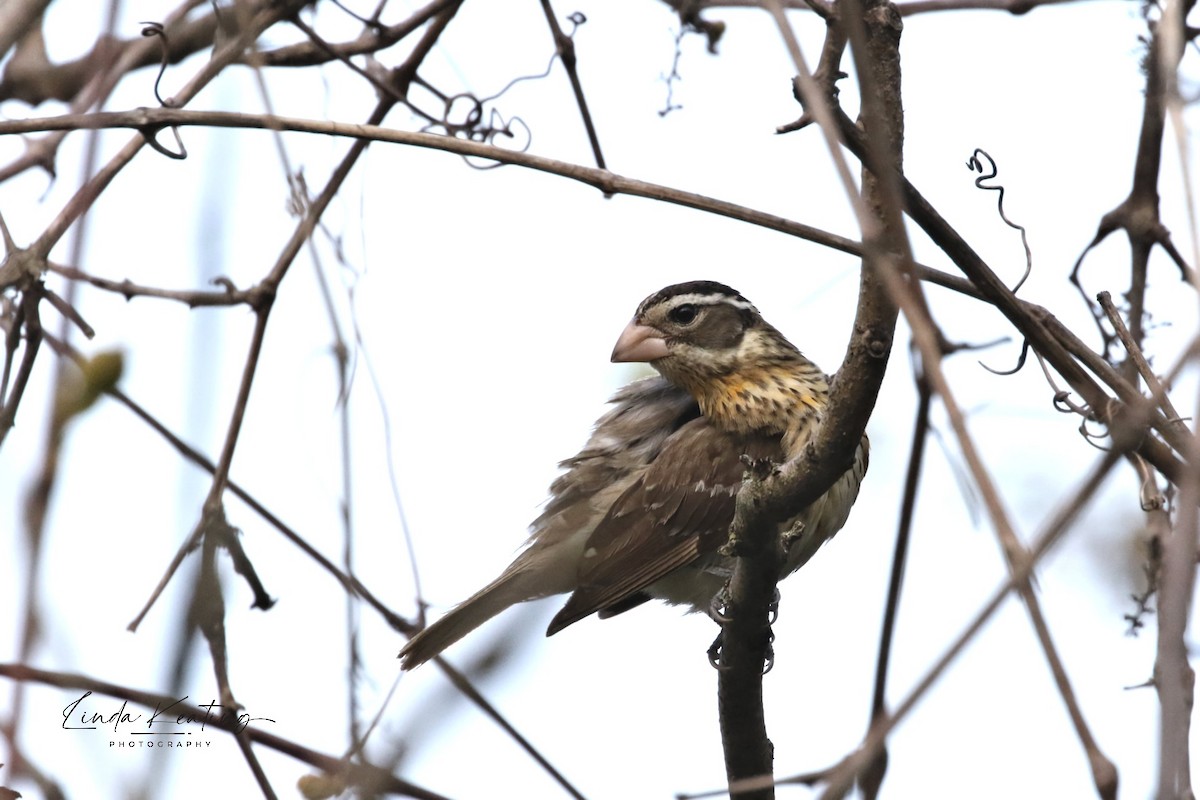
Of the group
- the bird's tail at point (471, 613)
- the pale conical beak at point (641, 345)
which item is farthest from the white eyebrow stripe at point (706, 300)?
the bird's tail at point (471, 613)

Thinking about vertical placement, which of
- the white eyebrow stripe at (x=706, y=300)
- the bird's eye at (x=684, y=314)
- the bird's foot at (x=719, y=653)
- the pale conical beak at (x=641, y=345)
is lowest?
the bird's foot at (x=719, y=653)

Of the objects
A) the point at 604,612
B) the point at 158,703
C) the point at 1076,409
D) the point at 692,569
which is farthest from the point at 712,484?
the point at 158,703

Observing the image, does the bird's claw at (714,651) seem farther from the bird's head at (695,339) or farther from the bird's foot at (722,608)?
the bird's head at (695,339)

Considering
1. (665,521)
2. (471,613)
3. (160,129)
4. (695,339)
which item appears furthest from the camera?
(695,339)

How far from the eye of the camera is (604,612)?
5.23 metres

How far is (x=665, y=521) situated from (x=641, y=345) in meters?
0.71

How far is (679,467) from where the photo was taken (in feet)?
16.9

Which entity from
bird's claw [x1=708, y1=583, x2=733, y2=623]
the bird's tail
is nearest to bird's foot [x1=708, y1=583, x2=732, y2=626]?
bird's claw [x1=708, y1=583, x2=733, y2=623]

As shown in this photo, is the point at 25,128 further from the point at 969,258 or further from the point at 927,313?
the point at 927,313

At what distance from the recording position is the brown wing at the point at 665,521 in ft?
16.0

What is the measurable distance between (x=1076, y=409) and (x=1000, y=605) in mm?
2151

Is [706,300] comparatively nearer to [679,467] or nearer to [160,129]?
[679,467]

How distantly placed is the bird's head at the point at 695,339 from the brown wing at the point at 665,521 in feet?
0.86

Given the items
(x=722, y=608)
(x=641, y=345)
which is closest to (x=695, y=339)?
(x=641, y=345)
